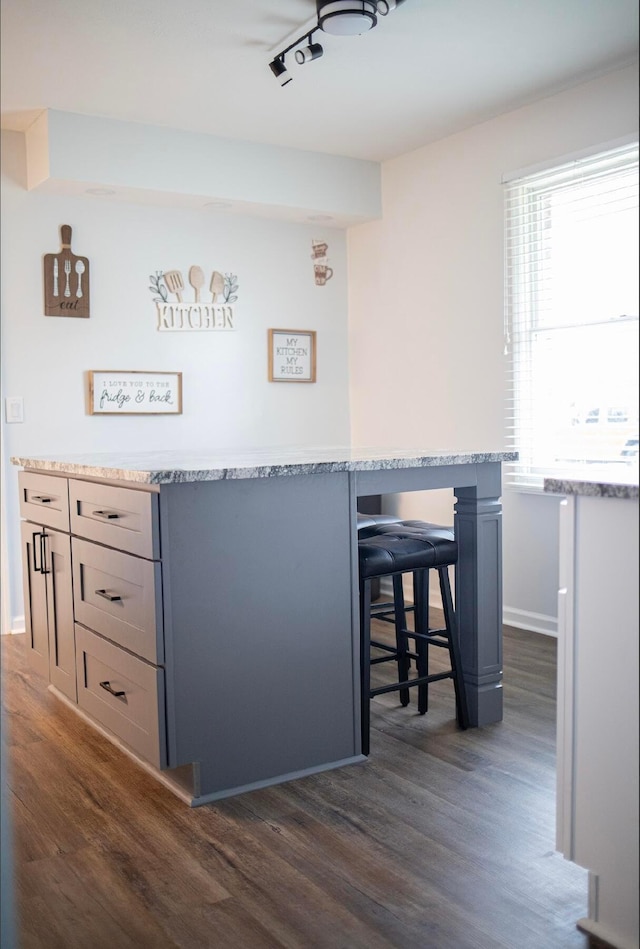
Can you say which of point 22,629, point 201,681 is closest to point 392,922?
point 201,681

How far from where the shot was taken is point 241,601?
2303 mm

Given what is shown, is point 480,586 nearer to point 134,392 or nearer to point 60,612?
point 60,612

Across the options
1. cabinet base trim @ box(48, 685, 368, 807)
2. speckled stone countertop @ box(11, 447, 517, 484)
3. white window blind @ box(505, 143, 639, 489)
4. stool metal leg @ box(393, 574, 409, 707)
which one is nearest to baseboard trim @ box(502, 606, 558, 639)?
white window blind @ box(505, 143, 639, 489)

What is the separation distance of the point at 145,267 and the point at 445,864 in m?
3.38

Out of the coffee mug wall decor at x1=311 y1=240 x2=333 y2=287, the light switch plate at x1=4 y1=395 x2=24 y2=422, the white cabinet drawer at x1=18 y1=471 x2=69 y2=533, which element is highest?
the coffee mug wall decor at x1=311 y1=240 x2=333 y2=287

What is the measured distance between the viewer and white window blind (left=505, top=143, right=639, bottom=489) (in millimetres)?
3119

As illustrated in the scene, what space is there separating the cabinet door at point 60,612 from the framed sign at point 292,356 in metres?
2.17

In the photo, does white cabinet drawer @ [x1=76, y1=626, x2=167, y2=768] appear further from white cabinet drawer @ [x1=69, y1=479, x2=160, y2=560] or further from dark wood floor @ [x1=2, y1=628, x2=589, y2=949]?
white cabinet drawer @ [x1=69, y1=479, x2=160, y2=560]

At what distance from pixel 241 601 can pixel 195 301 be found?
106 inches

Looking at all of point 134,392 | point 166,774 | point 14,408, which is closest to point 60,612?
point 166,774

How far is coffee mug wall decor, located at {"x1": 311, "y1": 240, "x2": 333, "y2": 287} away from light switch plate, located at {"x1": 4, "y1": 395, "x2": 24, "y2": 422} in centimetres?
179

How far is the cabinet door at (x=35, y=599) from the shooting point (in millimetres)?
3105

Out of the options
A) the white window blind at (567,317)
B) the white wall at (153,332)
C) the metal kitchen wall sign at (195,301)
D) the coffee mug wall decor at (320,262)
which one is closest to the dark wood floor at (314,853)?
the white window blind at (567,317)

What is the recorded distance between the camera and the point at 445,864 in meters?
1.94
